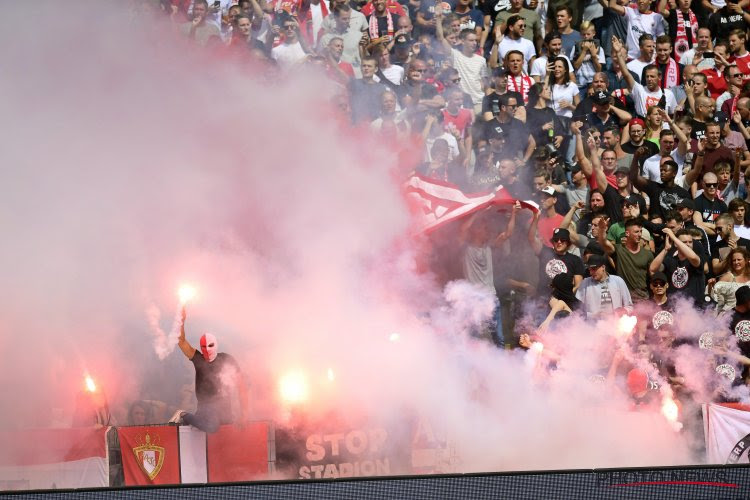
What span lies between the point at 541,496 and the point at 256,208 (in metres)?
4.24

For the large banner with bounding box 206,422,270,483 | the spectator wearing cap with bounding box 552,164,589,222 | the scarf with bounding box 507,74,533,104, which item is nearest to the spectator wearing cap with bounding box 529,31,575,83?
the scarf with bounding box 507,74,533,104

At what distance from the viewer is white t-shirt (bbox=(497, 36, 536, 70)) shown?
10523 mm

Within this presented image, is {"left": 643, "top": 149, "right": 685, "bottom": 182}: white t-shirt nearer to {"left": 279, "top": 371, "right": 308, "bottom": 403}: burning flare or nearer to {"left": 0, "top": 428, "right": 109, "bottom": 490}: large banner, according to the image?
{"left": 279, "top": 371, "right": 308, "bottom": 403}: burning flare

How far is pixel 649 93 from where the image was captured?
1055 centimetres

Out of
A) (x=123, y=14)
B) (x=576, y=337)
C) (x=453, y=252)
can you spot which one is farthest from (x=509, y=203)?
(x=123, y=14)

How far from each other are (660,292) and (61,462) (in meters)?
4.79

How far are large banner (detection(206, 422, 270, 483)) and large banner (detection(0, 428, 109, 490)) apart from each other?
68cm

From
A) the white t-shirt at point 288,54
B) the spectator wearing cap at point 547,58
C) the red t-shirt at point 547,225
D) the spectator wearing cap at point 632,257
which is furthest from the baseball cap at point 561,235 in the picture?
the white t-shirt at point 288,54

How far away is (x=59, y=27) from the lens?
9.52 meters

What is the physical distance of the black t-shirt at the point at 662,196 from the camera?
9.73 m

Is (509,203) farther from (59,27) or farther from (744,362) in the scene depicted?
(59,27)

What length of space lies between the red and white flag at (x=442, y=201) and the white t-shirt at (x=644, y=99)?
1.94 metres

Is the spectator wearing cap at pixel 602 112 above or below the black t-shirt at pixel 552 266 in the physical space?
above

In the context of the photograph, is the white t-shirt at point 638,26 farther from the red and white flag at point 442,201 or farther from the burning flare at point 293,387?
the burning flare at point 293,387
